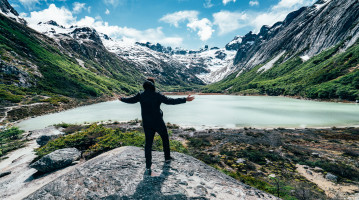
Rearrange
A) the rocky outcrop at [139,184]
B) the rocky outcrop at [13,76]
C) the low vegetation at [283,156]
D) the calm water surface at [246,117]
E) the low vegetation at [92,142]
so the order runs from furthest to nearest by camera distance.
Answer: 1. the rocky outcrop at [13,76]
2. the calm water surface at [246,117]
3. the low vegetation at [92,142]
4. the low vegetation at [283,156]
5. the rocky outcrop at [139,184]

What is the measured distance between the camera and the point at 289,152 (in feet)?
62.8

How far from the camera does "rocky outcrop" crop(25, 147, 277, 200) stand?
492 centimetres

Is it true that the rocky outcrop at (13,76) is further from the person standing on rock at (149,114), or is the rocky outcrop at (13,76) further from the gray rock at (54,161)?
the person standing on rock at (149,114)

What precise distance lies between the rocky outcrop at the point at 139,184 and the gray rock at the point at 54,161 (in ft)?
18.7

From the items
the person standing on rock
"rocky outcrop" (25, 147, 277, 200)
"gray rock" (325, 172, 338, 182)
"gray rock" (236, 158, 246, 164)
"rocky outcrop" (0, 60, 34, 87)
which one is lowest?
"gray rock" (236, 158, 246, 164)

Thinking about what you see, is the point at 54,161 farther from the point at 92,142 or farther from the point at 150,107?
the point at 150,107

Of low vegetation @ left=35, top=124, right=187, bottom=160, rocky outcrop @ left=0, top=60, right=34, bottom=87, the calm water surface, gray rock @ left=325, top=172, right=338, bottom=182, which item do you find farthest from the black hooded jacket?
rocky outcrop @ left=0, top=60, right=34, bottom=87

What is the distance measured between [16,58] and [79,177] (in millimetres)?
120146

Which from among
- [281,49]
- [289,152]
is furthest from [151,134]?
[281,49]

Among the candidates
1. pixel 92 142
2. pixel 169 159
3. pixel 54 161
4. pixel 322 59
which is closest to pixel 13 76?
pixel 92 142

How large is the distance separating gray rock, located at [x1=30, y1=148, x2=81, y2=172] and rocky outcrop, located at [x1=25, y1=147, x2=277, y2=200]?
5691mm

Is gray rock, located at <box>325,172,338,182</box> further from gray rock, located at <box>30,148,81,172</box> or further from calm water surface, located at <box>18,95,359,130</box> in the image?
calm water surface, located at <box>18,95,359,130</box>

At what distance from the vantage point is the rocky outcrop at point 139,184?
16.1ft

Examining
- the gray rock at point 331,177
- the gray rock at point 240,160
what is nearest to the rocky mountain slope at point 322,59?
the gray rock at point 331,177
